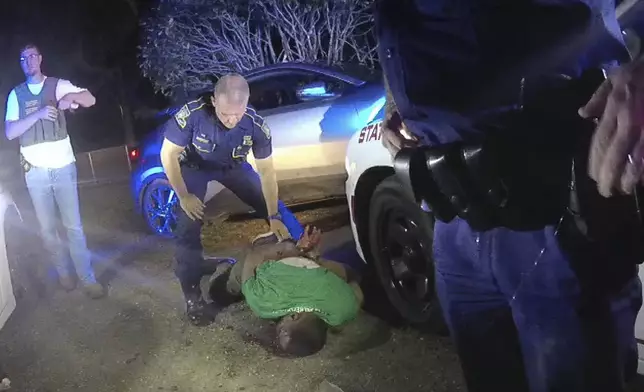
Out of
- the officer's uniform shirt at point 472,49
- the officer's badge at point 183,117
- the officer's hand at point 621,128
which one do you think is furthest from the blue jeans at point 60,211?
the officer's hand at point 621,128

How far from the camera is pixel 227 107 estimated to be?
429 cm

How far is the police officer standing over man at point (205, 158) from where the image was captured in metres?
4.40

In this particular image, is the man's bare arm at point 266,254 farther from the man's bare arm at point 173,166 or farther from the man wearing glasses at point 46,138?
the man wearing glasses at point 46,138

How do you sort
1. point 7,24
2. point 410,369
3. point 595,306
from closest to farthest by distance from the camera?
point 595,306, point 410,369, point 7,24

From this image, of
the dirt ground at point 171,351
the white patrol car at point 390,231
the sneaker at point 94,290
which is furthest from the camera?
the sneaker at point 94,290

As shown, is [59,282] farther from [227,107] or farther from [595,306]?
[595,306]

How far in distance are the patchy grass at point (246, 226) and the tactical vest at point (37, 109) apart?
2068mm

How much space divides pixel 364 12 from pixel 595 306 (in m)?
11.8

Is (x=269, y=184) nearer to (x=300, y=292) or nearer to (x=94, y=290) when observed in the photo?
(x=300, y=292)

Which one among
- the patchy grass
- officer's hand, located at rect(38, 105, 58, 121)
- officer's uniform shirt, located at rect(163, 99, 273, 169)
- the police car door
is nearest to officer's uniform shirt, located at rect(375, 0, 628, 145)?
officer's uniform shirt, located at rect(163, 99, 273, 169)

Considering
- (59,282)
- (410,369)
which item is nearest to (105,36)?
(59,282)

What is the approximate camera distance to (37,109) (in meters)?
4.73

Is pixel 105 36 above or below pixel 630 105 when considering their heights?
below

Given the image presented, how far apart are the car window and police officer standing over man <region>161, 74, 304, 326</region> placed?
193 cm
